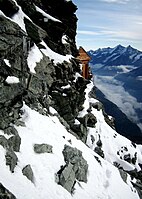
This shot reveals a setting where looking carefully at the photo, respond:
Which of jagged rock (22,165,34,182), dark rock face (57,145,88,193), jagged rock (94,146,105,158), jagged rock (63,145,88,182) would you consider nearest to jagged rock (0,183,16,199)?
jagged rock (22,165,34,182)

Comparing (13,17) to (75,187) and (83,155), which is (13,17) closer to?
(83,155)

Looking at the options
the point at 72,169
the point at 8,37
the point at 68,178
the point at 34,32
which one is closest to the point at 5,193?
the point at 68,178

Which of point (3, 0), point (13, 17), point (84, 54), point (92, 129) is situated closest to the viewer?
point (3, 0)

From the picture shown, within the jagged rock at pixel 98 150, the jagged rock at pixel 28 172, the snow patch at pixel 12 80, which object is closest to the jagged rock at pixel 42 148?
the jagged rock at pixel 28 172

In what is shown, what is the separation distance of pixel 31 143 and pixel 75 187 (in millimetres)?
4835

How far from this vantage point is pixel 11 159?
20906 mm

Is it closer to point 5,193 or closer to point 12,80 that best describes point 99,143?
point 12,80

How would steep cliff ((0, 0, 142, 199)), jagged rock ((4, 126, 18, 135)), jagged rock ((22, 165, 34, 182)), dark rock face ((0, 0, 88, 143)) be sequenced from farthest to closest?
1. dark rock face ((0, 0, 88, 143))
2. jagged rock ((4, 126, 18, 135))
3. steep cliff ((0, 0, 142, 199))
4. jagged rock ((22, 165, 34, 182))

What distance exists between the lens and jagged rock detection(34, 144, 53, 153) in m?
24.8

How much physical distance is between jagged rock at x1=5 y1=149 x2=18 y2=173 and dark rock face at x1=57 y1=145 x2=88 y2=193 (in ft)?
13.7

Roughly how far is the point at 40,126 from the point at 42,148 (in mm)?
3668

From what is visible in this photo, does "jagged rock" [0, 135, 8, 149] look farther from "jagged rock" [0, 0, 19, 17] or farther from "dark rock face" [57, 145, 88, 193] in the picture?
"jagged rock" [0, 0, 19, 17]

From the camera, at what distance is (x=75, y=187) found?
82.8 ft

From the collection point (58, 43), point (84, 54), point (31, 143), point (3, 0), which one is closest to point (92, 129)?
point (58, 43)
